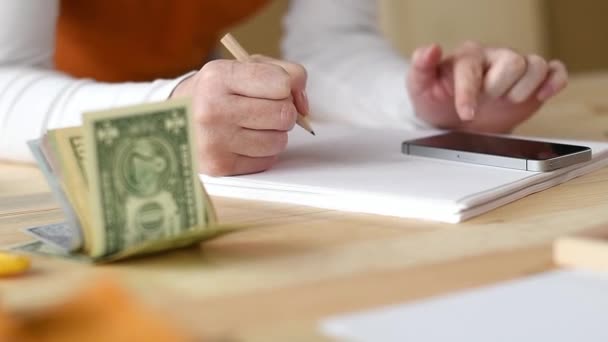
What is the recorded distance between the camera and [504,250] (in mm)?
644

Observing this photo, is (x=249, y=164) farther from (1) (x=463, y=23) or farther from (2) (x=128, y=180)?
(1) (x=463, y=23)

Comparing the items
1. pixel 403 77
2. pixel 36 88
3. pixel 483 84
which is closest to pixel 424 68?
pixel 483 84

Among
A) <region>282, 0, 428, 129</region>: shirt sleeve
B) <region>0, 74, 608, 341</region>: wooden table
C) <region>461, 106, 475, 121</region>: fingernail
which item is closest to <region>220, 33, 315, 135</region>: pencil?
<region>0, 74, 608, 341</region>: wooden table

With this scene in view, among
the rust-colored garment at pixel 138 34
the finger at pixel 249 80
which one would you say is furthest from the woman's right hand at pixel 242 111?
the rust-colored garment at pixel 138 34

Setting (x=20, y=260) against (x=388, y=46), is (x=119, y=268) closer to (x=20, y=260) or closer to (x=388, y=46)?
(x=20, y=260)

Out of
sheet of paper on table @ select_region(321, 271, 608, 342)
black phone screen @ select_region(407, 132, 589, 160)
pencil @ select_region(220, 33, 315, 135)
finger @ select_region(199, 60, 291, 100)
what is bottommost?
black phone screen @ select_region(407, 132, 589, 160)

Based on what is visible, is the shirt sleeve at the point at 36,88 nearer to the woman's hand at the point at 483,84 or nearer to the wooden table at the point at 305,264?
the wooden table at the point at 305,264

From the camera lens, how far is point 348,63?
1.51 m

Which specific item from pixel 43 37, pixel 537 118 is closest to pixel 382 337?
pixel 43 37

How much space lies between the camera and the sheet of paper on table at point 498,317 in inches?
18.5

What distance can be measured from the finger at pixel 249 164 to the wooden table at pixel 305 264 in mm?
48

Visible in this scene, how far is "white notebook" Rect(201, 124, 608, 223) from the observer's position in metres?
0.75

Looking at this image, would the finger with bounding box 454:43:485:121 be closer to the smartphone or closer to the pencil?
the smartphone

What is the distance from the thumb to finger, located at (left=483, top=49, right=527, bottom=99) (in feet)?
0.20
